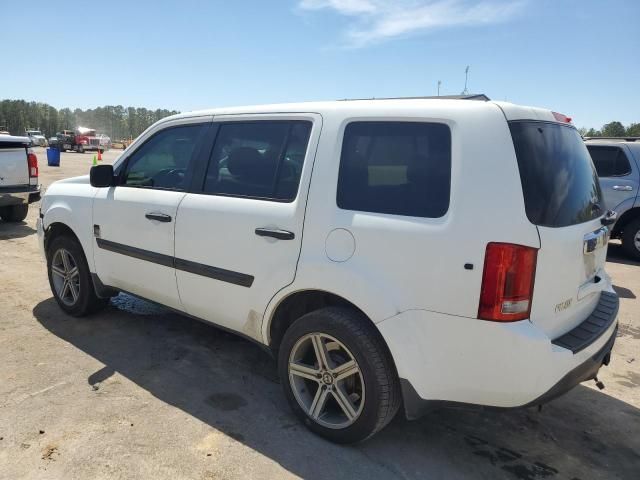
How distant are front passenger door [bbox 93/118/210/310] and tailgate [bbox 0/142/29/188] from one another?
5429mm

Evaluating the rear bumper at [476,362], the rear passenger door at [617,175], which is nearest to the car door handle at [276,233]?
the rear bumper at [476,362]

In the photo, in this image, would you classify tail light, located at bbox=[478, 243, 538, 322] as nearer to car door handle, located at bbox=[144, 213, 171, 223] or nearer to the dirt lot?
the dirt lot

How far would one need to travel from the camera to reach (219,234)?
315 centimetres

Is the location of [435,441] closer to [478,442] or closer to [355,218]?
[478,442]

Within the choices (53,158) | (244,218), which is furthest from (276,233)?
(53,158)

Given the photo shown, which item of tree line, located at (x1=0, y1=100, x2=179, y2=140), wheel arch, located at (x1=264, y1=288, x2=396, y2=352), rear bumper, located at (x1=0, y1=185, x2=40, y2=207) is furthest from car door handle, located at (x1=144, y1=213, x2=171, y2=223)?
tree line, located at (x1=0, y1=100, x2=179, y2=140)

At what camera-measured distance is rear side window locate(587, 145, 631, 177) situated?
8078 mm

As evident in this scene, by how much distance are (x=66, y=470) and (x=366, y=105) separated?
8.00 feet

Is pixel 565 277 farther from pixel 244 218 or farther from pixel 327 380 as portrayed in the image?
pixel 244 218

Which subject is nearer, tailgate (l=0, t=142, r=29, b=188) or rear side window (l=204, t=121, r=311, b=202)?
rear side window (l=204, t=121, r=311, b=202)

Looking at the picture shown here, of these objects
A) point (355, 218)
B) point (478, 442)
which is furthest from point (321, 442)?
point (355, 218)

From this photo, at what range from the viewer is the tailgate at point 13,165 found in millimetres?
8234

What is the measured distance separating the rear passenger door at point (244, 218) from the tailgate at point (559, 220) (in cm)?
114

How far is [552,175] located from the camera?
2.38 metres
